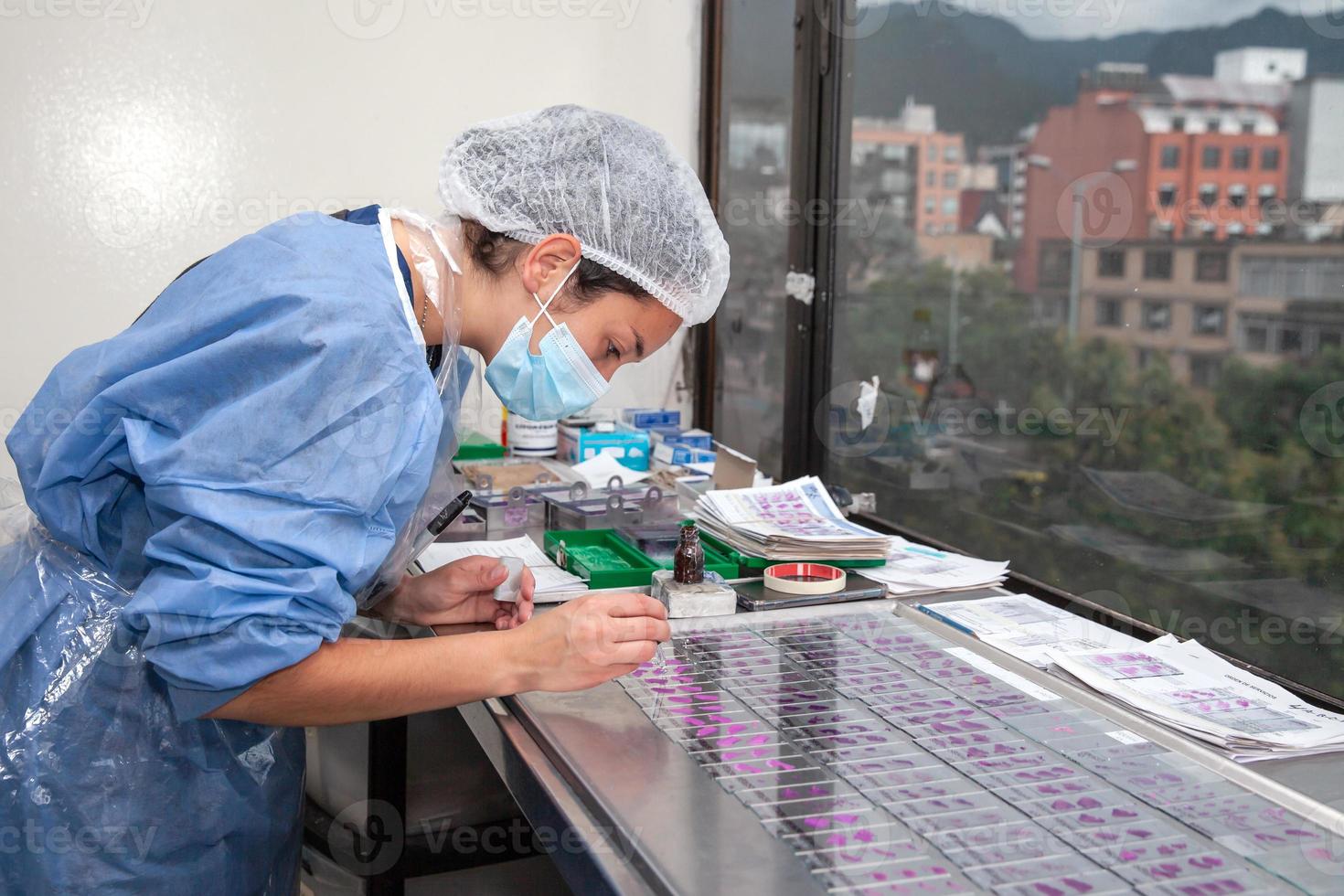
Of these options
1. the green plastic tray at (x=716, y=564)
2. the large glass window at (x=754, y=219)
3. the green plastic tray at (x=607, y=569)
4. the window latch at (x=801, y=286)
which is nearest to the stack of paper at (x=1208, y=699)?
the green plastic tray at (x=716, y=564)

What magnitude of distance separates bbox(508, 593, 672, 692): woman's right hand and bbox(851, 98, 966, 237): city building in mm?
1783

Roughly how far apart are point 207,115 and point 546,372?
185 cm

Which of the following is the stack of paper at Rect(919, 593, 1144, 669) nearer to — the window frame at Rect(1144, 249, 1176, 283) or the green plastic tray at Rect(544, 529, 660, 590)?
the green plastic tray at Rect(544, 529, 660, 590)

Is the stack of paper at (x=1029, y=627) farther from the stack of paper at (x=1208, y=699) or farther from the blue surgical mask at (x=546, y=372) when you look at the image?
the blue surgical mask at (x=546, y=372)

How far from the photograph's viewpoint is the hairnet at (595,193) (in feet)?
4.59

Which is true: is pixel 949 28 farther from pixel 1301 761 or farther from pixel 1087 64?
Answer: pixel 1301 761

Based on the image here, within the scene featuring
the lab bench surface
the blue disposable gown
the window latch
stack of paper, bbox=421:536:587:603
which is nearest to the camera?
the lab bench surface

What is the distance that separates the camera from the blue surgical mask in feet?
4.60

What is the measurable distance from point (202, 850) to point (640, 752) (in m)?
0.58

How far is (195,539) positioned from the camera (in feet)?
3.46

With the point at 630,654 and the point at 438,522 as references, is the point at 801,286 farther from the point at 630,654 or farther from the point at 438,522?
the point at 630,654

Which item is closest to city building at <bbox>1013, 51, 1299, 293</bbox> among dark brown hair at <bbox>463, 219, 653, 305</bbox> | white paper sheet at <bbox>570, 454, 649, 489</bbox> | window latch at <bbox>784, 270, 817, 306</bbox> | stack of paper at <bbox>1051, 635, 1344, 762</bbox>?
window latch at <bbox>784, 270, 817, 306</bbox>

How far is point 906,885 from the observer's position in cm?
92

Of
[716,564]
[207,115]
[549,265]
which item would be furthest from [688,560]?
[207,115]
